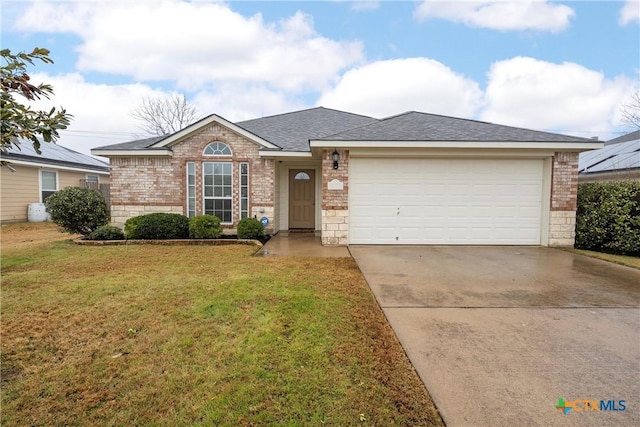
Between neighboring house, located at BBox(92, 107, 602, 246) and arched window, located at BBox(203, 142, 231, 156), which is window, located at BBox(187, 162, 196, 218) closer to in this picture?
arched window, located at BBox(203, 142, 231, 156)

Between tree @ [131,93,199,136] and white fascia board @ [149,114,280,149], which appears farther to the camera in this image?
tree @ [131,93,199,136]

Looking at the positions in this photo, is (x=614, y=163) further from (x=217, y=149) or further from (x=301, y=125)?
(x=217, y=149)

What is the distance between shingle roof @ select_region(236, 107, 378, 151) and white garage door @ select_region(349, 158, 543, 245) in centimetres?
296

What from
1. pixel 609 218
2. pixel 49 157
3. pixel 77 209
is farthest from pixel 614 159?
pixel 49 157

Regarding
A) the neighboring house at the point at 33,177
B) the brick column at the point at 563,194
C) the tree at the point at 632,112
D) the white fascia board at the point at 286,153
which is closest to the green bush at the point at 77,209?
the white fascia board at the point at 286,153

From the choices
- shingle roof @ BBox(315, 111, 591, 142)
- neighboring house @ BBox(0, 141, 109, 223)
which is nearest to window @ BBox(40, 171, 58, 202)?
neighboring house @ BBox(0, 141, 109, 223)

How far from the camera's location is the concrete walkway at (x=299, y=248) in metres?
7.79

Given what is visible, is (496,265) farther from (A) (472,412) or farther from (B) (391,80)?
(B) (391,80)

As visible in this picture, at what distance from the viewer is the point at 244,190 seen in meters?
10.9

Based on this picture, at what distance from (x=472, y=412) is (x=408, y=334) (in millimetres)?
1231

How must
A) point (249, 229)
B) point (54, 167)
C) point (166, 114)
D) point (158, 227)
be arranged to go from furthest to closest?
point (166, 114) → point (54, 167) → point (249, 229) → point (158, 227)

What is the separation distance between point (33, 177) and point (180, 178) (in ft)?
33.8

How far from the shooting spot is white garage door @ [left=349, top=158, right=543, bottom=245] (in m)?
8.92

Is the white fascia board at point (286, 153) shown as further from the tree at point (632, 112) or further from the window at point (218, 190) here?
the tree at point (632, 112)
